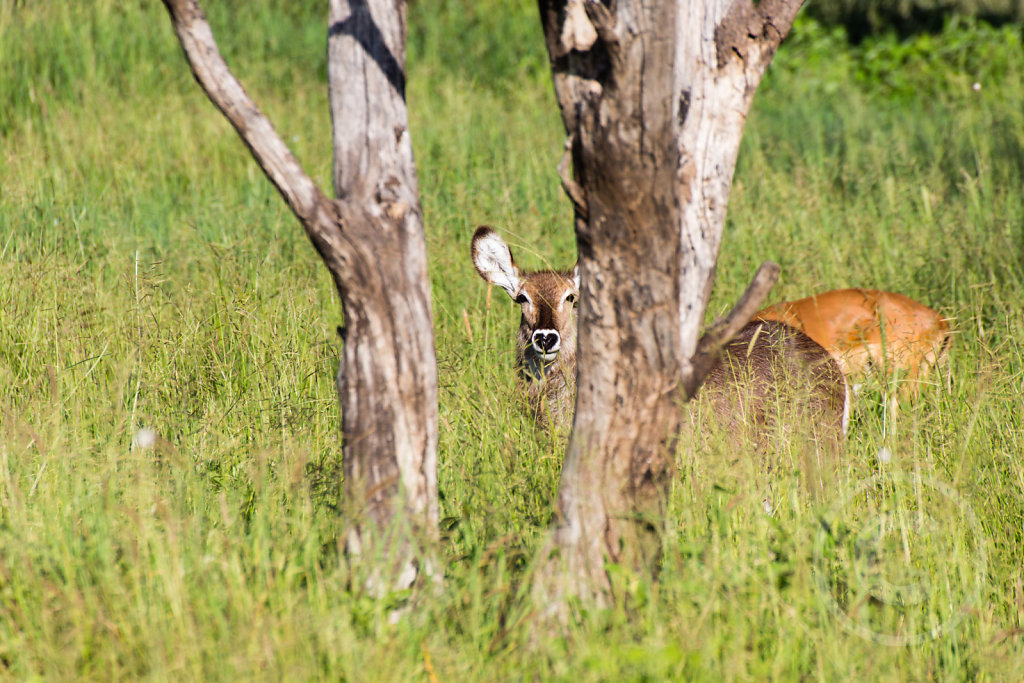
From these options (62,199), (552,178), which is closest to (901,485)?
(552,178)

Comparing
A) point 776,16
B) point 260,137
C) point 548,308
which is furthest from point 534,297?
point 260,137

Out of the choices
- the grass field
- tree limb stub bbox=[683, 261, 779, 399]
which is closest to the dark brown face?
the grass field

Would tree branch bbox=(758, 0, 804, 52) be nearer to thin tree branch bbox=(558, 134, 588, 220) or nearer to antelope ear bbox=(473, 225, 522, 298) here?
thin tree branch bbox=(558, 134, 588, 220)

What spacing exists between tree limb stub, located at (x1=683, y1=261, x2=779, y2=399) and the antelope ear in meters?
1.97

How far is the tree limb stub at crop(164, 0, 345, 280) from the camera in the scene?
2156 millimetres

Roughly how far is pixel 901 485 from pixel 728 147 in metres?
1.23

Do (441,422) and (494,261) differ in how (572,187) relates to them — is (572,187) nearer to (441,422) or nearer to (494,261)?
(441,422)

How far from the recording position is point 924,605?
258 centimetres

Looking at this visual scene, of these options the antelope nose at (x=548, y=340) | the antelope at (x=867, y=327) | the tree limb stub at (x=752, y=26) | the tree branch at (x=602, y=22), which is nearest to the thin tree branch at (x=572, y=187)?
the tree branch at (x=602, y=22)

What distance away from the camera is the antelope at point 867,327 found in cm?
452

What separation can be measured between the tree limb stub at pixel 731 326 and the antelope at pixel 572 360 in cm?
121

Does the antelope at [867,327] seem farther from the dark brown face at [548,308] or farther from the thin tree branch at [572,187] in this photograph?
the thin tree branch at [572,187]

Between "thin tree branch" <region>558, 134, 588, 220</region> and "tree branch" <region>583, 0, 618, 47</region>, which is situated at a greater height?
"tree branch" <region>583, 0, 618, 47</region>

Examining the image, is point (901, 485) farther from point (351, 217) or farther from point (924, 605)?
point (351, 217)
